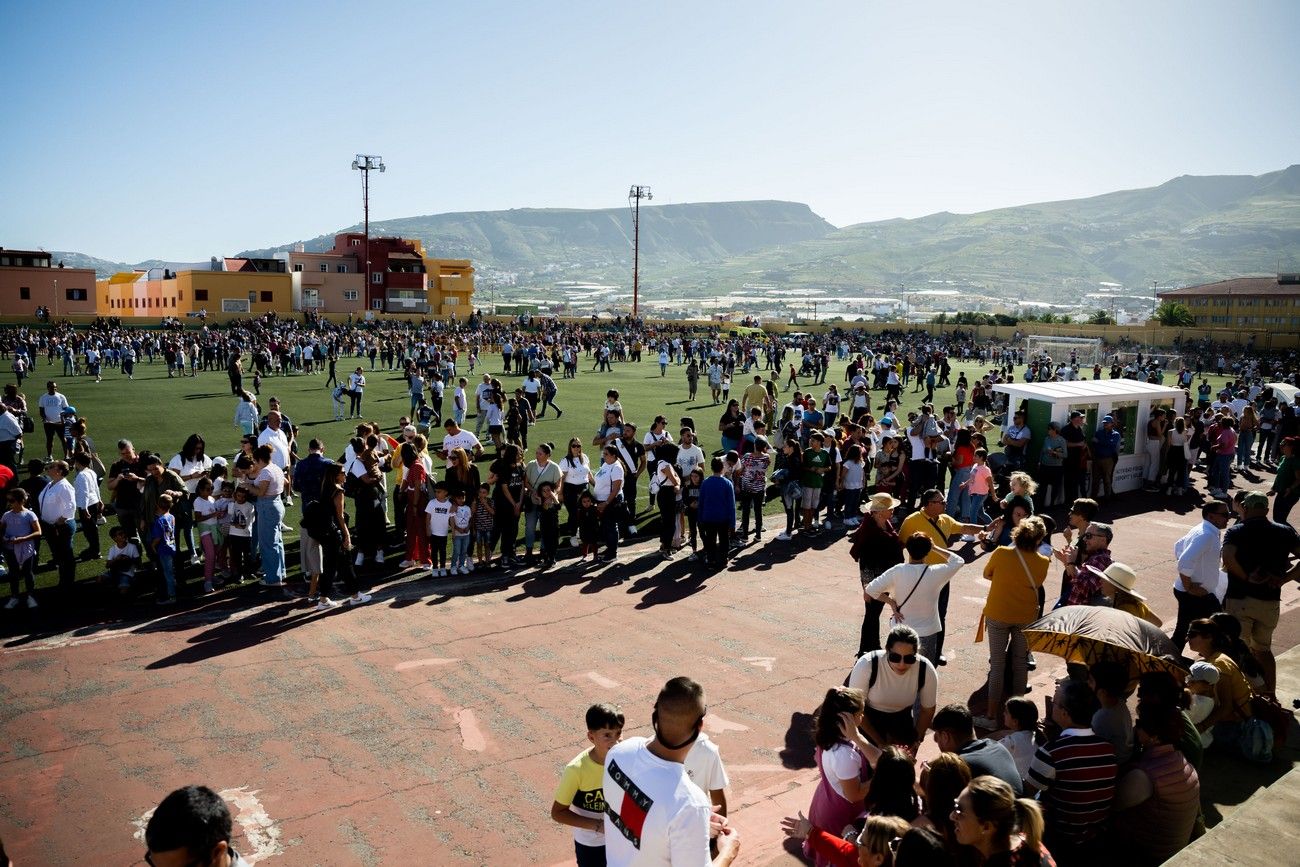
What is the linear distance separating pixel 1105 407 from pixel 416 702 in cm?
1374

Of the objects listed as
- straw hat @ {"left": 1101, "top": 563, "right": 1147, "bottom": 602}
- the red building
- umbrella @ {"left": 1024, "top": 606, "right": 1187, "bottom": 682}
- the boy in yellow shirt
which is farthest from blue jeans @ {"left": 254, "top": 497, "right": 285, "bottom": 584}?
the red building

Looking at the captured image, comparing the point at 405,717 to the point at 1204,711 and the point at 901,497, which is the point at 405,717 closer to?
the point at 1204,711

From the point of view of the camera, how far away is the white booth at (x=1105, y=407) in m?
14.8

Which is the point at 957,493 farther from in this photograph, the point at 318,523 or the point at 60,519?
the point at 60,519

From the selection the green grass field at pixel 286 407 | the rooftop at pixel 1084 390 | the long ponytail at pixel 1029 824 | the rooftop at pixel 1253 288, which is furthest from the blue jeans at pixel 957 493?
the rooftop at pixel 1253 288

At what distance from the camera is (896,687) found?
16.2ft

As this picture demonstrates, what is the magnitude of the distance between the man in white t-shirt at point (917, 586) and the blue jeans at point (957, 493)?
678cm

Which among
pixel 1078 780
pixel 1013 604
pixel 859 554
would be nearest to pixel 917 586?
pixel 1013 604

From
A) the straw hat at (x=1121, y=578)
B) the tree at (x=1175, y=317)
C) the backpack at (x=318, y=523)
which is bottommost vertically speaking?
the backpack at (x=318, y=523)

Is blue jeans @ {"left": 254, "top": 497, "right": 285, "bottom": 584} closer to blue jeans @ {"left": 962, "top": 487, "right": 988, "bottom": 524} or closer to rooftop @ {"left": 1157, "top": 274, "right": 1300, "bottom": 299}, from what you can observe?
blue jeans @ {"left": 962, "top": 487, "right": 988, "bottom": 524}

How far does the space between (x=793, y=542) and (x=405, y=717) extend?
22.6ft

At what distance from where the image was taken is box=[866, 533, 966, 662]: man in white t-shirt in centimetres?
619

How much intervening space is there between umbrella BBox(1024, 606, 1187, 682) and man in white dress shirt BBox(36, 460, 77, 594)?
9.43 m

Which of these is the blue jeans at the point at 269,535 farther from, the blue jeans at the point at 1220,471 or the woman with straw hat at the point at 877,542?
the blue jeans at the point at 1220,471
